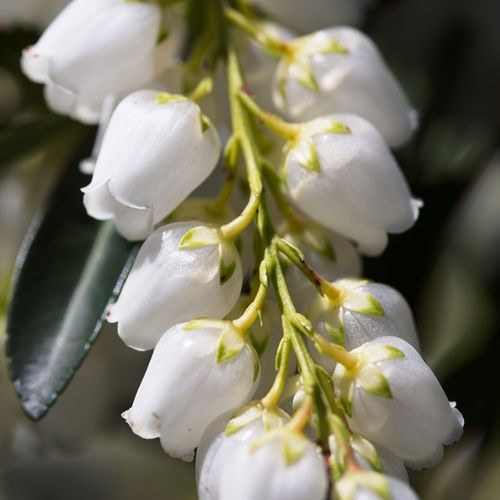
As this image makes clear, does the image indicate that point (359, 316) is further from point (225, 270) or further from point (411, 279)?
point (411, 279)

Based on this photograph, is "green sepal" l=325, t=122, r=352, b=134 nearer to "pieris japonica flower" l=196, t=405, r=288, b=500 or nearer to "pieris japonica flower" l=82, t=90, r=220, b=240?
"pieris japonica flower" l=82, t=90, r=220, b=240

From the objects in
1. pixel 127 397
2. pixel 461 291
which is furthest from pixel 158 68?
pixel 461 291

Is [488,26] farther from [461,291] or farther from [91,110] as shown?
[91,110]

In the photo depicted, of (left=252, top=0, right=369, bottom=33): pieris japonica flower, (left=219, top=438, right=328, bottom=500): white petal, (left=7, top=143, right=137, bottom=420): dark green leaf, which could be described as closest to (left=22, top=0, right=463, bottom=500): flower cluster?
(left=219, top=438, right=328, bottom=500): white petal

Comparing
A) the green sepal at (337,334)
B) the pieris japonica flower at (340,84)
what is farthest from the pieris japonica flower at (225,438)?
the pieris japonica flower at (340,84)

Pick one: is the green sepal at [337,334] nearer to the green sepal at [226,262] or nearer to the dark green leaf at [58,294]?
the green sepal at [226,262]

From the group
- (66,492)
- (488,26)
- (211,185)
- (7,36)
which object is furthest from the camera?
(488,26)

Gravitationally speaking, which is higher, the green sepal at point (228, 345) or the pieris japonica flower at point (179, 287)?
the green sepal at point (228, 345)
